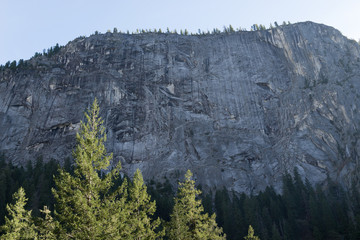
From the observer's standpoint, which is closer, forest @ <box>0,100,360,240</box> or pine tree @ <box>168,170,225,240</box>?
forest @ <box>0,100,360,240</box>

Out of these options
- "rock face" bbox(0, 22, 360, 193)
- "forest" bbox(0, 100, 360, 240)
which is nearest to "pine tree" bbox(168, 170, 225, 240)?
"forest" bbox(0, 100, 360, 240)

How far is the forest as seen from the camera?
69.2 ft

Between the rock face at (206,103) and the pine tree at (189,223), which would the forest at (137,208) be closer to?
the pine tree at (189,223)

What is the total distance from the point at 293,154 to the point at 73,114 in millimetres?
78086

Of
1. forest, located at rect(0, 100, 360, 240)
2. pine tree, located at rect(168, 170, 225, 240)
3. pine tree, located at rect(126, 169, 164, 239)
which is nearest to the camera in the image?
forest, located at rect(0, 100, 360, 240)

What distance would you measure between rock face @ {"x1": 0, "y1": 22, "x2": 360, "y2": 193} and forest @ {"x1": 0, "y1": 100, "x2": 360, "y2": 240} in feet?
39.1

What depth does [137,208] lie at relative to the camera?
3052 cm

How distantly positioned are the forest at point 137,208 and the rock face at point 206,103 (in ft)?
39.1

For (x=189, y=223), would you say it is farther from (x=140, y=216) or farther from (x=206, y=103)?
(x=206, y=103)

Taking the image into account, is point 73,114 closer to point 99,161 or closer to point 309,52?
point 309,52

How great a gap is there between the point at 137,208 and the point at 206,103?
95.2 metres

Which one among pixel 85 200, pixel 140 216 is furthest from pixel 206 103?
pixel 85 200

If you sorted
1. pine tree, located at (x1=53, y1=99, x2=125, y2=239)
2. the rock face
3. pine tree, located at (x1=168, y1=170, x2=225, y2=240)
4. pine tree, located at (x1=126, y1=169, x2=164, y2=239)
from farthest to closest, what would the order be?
the rock face → pine tree, located at (x1=168, y1=170, x2=225, y2=240) → pine tree, located at (x1=126, y1=169, x2=164, y2=239) → pine tree, located at (x1=53, y1=99, x2=125, y2=239)

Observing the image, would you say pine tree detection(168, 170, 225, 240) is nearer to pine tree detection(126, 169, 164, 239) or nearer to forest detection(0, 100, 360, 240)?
forest detection(0, 100, 360, 240)
